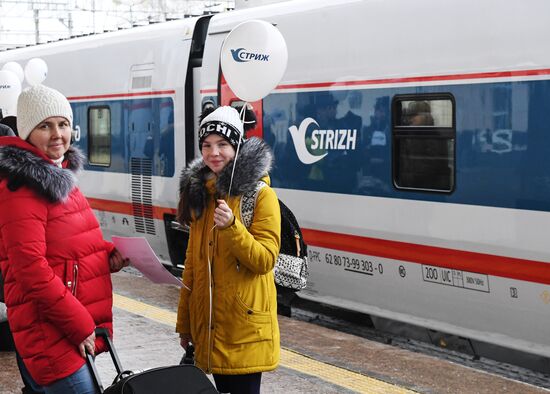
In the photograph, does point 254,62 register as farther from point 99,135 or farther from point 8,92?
point 99,135

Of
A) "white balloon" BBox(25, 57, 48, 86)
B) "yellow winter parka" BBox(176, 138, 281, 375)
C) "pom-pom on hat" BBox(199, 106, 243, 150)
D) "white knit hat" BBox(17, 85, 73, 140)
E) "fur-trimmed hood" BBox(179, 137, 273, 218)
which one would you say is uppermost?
"white balloon" BBox(25, 57, 48, 86)

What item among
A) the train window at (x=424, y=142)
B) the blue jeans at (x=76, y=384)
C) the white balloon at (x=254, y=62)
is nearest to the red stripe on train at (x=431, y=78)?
the train window at (x=424, y=142)

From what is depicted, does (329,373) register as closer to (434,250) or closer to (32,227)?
(434,250)

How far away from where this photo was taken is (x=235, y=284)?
373 cm

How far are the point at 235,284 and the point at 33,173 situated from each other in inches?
36.4

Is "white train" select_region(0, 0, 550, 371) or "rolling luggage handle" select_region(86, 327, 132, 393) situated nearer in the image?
"rolling luggage handle" select_region(86, 327, 132, 393)

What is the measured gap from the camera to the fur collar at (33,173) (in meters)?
3.25

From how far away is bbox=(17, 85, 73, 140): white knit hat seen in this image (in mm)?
3385

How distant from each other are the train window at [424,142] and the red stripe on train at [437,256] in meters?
0.46

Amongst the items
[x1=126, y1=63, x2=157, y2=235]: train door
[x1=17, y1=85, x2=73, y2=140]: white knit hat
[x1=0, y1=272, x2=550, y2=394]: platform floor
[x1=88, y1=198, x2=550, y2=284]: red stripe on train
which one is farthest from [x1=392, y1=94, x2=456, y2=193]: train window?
[x1=126, y1=63, x2=157, y2=235]: train door

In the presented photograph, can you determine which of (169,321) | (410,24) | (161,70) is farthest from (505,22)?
(161,70)

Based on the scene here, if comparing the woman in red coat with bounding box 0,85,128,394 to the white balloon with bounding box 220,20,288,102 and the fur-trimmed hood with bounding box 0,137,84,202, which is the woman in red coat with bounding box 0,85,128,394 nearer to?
the fur-trimmed hood with bounding box 0,137,84,202

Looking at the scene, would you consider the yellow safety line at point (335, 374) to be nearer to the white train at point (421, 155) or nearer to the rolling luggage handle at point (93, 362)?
the white train at point (421, 155)

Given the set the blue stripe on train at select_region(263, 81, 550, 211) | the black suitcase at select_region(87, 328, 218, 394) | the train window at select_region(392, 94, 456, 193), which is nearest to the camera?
the black suitcase at select_region(87, 328, 218, 394)
